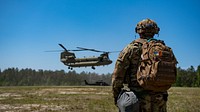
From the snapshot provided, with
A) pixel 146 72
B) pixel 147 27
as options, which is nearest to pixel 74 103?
pixel 147 27

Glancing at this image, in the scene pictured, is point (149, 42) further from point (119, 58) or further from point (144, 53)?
point (119, 58)

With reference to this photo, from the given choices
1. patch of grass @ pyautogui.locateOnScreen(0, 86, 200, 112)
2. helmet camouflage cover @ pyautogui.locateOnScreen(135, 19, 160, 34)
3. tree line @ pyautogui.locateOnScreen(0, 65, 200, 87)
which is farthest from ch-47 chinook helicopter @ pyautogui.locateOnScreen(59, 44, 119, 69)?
tree line @ pyautogui.locateOnScreen(0, 65, 200, 87)

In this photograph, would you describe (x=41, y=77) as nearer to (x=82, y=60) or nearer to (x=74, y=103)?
(x=82, y=60)

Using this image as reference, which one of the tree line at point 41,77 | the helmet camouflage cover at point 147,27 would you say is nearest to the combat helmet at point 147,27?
the helmet camouflage cover at point 147,27

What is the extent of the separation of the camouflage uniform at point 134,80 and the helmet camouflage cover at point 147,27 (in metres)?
0.23

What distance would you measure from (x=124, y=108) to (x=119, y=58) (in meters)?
0.66

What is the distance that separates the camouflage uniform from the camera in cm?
390

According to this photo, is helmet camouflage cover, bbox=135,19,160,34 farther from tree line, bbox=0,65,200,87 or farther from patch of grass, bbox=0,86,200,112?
tree line, bbox=0,65,200,87

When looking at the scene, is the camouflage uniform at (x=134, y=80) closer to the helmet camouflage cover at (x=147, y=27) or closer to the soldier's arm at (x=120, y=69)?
the soldier's arm at (x=120, y=69)

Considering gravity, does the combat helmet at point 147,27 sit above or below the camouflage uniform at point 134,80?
above

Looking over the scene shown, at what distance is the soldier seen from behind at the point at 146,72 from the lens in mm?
3729

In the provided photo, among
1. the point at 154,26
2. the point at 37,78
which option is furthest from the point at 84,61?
the point at 37,78

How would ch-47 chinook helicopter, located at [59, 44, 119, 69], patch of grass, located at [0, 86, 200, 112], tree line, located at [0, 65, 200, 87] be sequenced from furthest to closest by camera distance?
tree line, located at [0, 65, 200, 87] → ch-47 chinook helicopter, located at [59, 44, 119, 69] → patch of grass, located at [0, 86, 200, 112]

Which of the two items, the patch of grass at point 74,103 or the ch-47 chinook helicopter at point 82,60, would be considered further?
the ch-47 chinook helicopter at point 82,60
